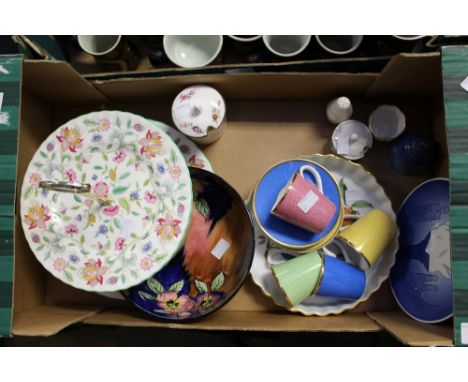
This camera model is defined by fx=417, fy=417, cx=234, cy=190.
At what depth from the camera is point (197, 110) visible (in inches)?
35.0

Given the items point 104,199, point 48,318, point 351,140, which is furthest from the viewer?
point 351,140

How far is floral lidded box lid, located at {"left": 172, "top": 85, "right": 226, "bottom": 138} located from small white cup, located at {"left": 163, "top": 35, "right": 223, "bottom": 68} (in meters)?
0.14

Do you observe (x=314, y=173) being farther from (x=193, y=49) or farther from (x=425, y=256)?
(x=193, y=49)

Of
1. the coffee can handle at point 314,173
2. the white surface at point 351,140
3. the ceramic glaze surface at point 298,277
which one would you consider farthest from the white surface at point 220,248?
the white surface at point 351,140

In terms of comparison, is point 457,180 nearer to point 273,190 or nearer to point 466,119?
point 466,119

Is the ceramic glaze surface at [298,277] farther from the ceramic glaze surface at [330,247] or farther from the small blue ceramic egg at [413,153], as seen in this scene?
the small blue ceramic egg at [413,153]

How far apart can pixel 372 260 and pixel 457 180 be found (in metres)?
0.28

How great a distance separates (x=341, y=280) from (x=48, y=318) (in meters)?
0.62

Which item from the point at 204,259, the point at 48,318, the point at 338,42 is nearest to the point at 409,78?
the point at 338,42

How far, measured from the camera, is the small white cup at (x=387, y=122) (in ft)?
3.18

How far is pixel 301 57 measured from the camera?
0.99 meters

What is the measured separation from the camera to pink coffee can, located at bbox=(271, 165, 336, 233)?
0.83m

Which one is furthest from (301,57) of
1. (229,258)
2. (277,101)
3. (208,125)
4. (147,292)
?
(147,292)

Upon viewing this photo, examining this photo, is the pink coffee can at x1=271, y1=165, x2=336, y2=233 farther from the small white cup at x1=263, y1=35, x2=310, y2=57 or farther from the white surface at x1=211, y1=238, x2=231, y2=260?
the small white cup at x1=263, y1=35, x2=310, y2=57
